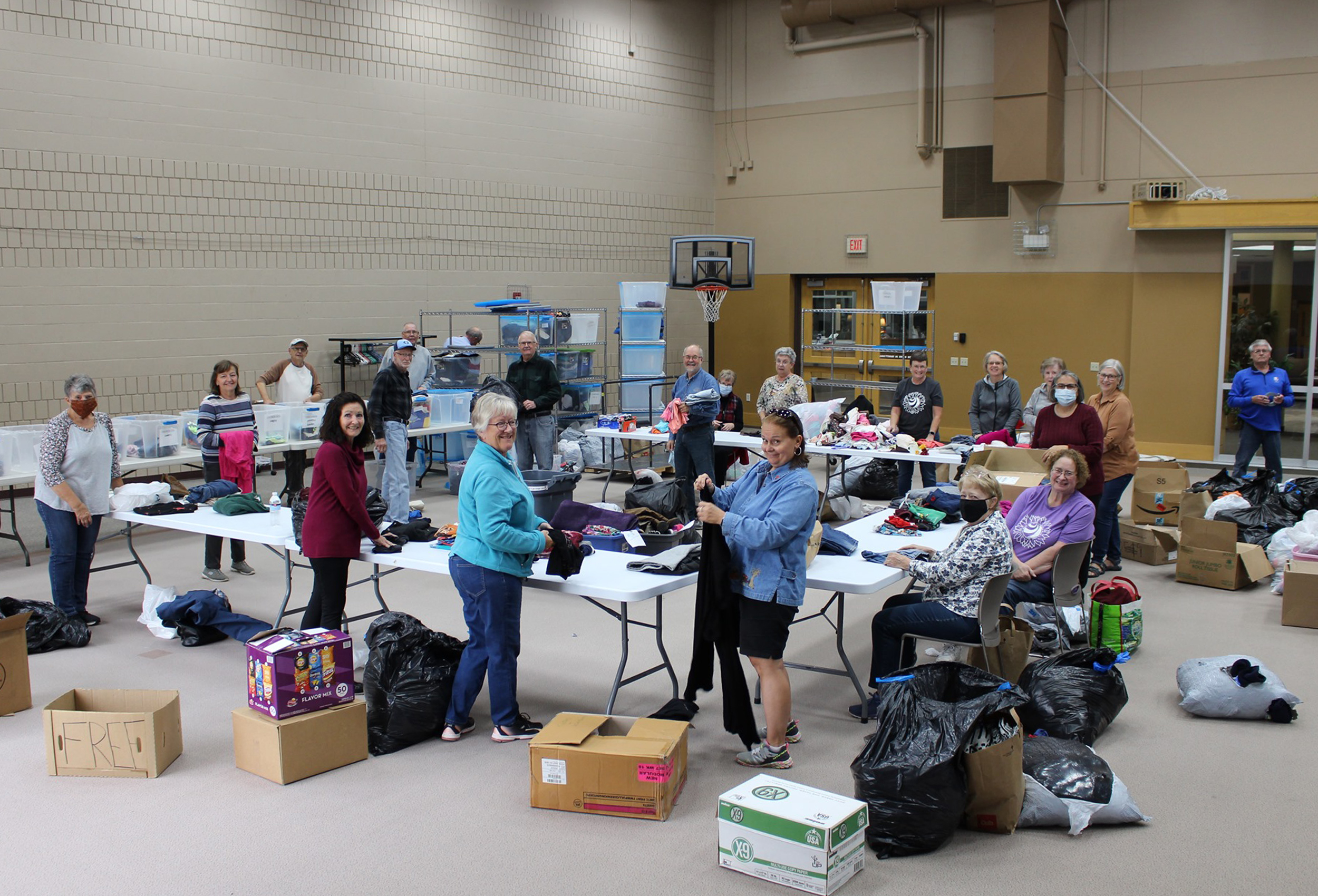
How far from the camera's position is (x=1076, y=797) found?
3678mm

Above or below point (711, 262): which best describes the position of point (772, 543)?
below

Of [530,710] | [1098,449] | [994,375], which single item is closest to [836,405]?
[994,375]

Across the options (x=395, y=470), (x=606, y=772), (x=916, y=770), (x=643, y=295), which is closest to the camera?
(x=916, y=770)

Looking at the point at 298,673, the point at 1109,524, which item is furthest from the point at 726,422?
the point at 298,673

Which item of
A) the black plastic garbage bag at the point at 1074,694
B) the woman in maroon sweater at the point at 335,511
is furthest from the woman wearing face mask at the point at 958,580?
the woman in maroon sweater at the point at 335,511

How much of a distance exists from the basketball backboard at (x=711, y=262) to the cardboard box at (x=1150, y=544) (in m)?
7.04

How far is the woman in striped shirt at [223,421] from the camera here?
7465mm

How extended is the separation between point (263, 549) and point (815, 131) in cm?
988

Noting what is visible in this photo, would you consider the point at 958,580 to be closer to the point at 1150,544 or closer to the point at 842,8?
the point at 1150,544

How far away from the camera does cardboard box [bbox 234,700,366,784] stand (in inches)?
160

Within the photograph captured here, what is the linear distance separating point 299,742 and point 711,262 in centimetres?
1053

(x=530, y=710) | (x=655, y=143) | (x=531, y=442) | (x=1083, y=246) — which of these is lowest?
(x=530, y=710)

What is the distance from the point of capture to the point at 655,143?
14805mm

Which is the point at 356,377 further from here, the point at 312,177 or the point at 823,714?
the point at 823,714
